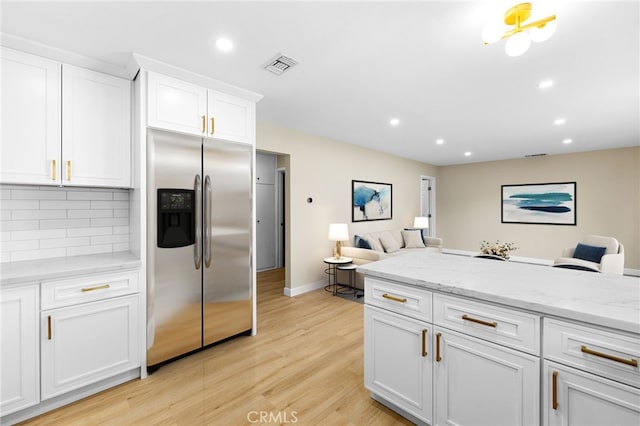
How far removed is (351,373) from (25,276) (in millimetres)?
2372

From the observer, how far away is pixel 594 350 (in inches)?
44.8

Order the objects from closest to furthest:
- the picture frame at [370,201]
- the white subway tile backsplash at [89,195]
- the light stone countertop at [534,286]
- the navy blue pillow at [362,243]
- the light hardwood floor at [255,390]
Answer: the light stone countertop at [534,286] → the light hardwood floor at [255,390] → the white subway tile backsplash at [89,195] → the navy blue pillow at [362,243] → the picture frame at [370,201]

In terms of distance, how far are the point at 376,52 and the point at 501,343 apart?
2.10 m

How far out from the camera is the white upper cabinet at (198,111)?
7.72 feet

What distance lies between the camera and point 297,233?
14.7 ft

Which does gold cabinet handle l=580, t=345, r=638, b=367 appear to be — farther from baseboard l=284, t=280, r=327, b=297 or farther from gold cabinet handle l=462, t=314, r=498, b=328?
baseboard l=284, t=280, r=327, b=297

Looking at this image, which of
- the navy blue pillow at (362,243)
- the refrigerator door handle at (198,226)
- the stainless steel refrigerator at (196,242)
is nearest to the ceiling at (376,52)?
the stainless steel refrigerator at (196,242)

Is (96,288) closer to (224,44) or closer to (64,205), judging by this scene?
(64,205)

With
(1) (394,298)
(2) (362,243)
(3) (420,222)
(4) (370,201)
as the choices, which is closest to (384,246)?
(2) (362,243)

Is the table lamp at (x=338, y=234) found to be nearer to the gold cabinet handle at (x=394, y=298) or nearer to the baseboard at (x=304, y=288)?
the baseboard at (x=304, y=288)

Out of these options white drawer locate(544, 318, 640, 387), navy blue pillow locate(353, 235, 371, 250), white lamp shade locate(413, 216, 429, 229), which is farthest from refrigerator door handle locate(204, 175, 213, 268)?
white lamp shade locate(413, 216, 429, 229)

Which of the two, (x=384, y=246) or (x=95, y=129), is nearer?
(x=95, y=129)

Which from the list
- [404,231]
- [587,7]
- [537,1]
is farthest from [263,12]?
[404,231]

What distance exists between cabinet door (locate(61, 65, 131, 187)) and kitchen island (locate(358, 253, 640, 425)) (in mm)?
2207
